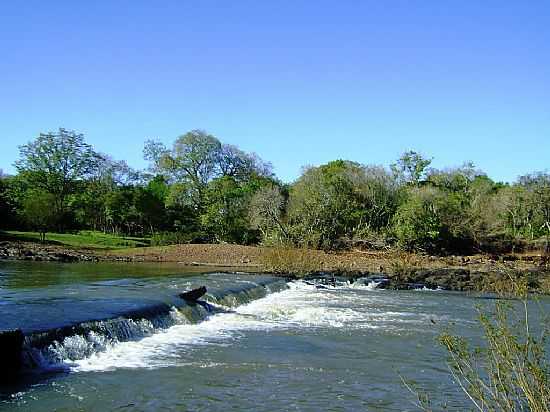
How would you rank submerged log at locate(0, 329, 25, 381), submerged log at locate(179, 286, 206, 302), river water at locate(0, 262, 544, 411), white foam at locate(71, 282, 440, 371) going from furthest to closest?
submerged log at locate(179, 286, 206, 302) < white foam at locate(71, 282, 440, 371) < submerged log at locate(0, 329, 25, 381) < river water at locate(0, 262, 544, 411)

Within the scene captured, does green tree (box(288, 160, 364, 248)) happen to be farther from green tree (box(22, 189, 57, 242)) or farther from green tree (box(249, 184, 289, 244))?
green tree (box(22, 189, 57, 242))

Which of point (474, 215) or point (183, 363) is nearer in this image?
point (183, 363)

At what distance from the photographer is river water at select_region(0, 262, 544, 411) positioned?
1106 centimetres

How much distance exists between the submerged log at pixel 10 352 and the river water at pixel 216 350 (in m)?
0.31

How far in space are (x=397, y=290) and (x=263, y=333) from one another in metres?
16.0

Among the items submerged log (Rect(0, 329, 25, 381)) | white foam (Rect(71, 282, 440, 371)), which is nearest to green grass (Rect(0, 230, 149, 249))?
white foam (Rect(71, 282, 440, 371))

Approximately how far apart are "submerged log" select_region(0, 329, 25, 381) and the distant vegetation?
3305cm

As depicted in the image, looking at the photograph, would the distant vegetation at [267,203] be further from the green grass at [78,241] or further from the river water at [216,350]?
the river water at [216,350]

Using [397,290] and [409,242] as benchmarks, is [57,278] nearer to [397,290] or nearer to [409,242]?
[397,290]

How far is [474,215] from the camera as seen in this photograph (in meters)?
55.5

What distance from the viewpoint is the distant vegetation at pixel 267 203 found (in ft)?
168

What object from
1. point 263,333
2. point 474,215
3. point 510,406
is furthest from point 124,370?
point 474,215

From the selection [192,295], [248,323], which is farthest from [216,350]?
[192,295]

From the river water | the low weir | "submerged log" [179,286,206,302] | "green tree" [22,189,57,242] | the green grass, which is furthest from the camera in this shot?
"green tree" [22,189,57,242]
